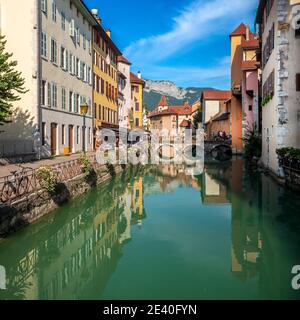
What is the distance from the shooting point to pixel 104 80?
43188 millimetres

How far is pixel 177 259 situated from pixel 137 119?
6047 centimetres

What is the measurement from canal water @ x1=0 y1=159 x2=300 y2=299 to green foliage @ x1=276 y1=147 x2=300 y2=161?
178 centimetres

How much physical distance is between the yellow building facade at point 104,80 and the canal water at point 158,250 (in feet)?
70.4

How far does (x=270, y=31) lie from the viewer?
2441cm

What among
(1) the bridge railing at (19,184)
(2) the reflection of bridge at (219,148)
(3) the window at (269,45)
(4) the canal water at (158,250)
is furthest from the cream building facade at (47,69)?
(2) the reflection of bridge at (219,148)

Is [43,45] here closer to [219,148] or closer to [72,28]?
[72,28]

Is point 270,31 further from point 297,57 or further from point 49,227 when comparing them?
point 49,227

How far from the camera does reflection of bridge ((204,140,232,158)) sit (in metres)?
55.9

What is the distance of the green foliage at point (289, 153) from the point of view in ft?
61.4

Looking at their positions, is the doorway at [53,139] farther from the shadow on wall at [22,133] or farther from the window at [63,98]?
the shadow on wall at [22,133]

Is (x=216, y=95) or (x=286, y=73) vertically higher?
(x=216, y=95)

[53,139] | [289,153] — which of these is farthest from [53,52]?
[289,153]

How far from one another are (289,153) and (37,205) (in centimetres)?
1250
